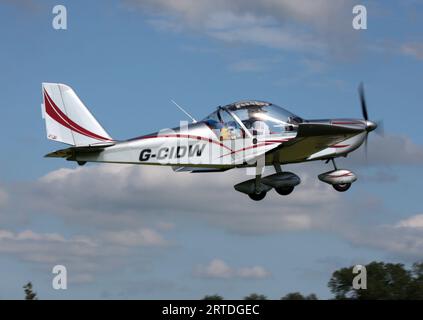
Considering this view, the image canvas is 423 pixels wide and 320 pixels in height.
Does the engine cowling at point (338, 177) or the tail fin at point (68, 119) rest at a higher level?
the tail fin at point (68, 119)

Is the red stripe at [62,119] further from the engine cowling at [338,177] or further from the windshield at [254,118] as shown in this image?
the engine cowling at [338,177]

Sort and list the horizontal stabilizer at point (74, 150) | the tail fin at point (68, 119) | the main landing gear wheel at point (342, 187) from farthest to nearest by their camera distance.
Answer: the main landing gear wheel at point (342, 187)
the tail fin at point (68, 119)
the horizontal stabilizer at point (74, 150)

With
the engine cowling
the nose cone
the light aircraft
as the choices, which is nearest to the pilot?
the light aircraft

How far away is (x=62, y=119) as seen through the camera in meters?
23.2

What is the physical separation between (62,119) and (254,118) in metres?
5.18

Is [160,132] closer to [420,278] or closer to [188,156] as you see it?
[188,156]

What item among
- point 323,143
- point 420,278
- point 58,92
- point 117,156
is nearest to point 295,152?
point 323,143

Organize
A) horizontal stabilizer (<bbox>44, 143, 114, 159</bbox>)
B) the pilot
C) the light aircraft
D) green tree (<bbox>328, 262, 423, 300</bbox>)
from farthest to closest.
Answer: green tree (<bbox>328, 262, 423, 300</bbox>)
the pilot
the light aircraft
horizontal stabilizer (<bbox>44, 143, 114, 159</bbox>)

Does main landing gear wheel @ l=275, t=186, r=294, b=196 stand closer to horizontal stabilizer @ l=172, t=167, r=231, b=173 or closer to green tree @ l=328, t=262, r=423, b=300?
horizontal stabilizer @ l=172, t=167, r=231, b=173

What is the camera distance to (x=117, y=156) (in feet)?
74.1

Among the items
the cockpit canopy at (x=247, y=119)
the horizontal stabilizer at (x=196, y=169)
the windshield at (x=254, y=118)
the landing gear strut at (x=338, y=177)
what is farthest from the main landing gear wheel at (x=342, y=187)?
the horizontal stabilizer at (x=196, y=169)

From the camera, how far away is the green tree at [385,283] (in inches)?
1889

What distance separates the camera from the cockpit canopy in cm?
2303
